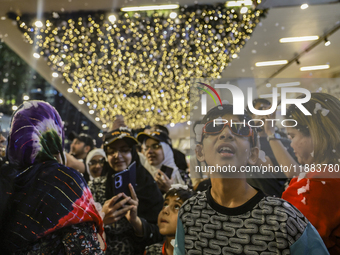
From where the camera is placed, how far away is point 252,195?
2.29ft

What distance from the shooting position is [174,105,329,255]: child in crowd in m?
0.64

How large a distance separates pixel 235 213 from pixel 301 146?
0.30 meters

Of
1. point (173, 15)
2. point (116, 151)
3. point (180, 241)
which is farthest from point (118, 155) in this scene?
point (173, 15)

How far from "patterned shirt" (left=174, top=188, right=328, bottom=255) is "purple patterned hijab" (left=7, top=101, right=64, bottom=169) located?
0.58m

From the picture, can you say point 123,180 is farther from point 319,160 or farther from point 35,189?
point 319,160

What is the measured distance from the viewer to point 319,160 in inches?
29.6

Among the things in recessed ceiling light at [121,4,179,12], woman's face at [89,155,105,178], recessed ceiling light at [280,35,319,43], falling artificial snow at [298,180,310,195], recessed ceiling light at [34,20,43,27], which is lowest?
woman's face at [89,155,105,178]

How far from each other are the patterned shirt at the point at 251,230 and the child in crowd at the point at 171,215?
10.1 inches

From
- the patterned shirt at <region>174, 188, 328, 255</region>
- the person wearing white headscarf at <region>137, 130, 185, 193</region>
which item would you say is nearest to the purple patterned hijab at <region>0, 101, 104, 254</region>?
the patterned shirt at <region>174, 188, 328, 255</region>

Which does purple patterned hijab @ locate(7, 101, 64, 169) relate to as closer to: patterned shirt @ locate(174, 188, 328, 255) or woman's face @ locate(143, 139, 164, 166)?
patterned shirt @ locate(174, 188, 328, 255)

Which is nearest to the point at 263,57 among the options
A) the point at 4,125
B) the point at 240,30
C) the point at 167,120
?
the point at 240,30

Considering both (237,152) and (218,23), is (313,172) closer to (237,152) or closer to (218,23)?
(237,152)

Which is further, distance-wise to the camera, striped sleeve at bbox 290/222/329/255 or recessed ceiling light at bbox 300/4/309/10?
recessed ceiling light at bbox 300/4/309/10

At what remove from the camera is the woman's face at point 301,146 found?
0.76 metres
